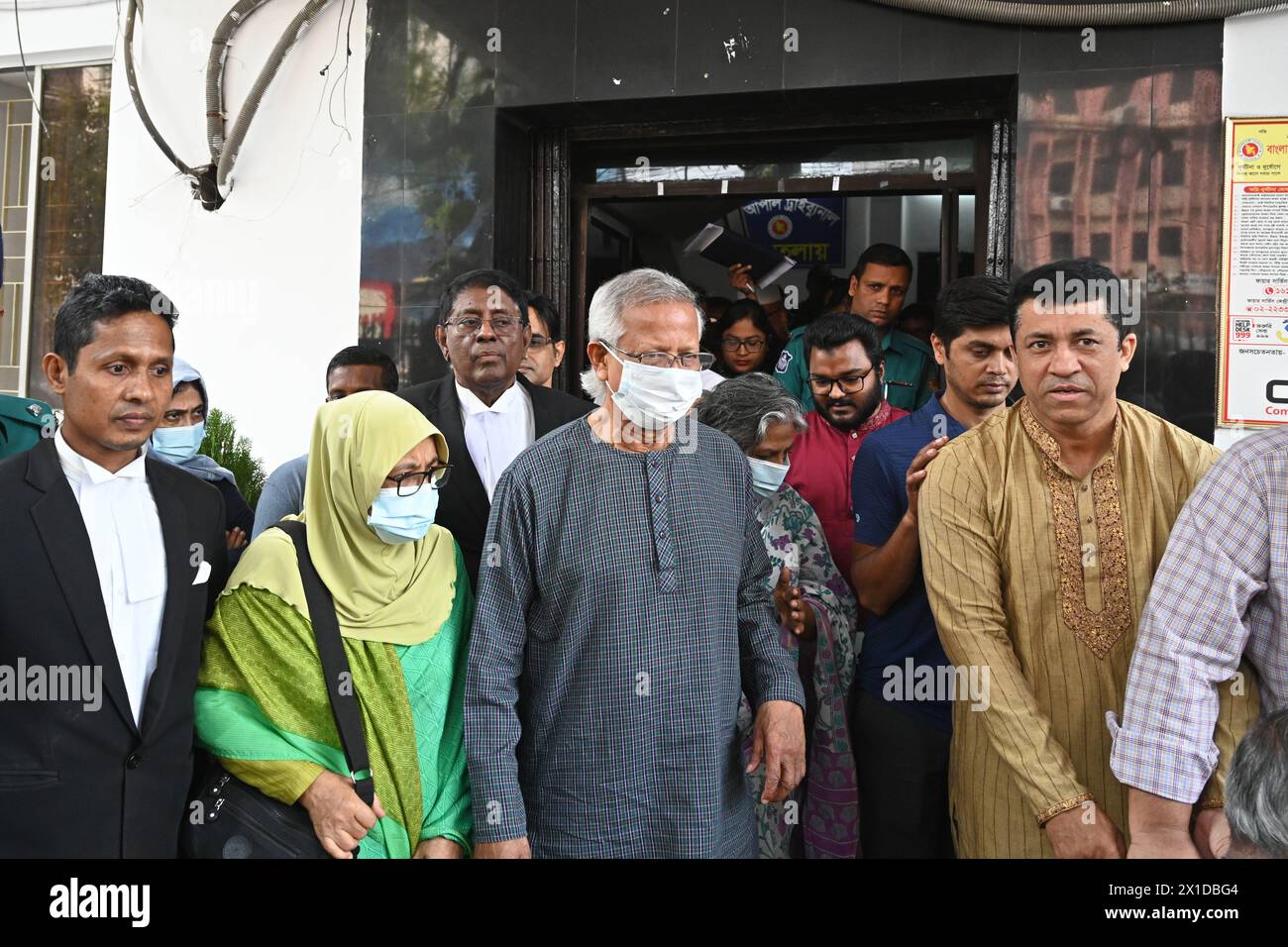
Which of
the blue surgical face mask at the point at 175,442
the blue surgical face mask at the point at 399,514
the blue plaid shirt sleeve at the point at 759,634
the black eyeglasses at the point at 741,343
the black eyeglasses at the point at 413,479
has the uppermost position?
the black eyeglasses at the point at 741,343

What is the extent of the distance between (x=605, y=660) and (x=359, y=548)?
1.90ft

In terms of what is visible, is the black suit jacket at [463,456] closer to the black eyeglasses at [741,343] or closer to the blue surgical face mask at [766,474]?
the blue surgical face mask at [766,474]

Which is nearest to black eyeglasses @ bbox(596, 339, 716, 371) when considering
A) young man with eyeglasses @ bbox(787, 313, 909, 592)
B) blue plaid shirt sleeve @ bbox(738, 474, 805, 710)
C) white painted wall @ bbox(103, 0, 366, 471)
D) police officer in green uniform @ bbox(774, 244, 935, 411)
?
blue plaid shirt sleeve @ bbox(738, 474, 805, 710)

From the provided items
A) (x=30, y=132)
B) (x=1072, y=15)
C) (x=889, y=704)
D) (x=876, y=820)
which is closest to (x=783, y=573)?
(x=889, y=704)

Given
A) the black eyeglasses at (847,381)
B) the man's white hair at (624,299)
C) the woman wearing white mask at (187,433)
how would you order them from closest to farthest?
the man's white hair at (624,299) → the black eyeglasses at (847,381) → the woman wearing white mask at (187,433)

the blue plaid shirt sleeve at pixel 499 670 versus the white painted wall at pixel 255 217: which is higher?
the white painted wall at pixel 255 217

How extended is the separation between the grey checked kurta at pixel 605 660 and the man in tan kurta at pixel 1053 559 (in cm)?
Result: 53

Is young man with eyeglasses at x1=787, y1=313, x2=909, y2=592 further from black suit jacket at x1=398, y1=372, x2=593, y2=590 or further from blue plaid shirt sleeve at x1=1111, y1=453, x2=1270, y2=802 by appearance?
blue plaid shirt sleeve at x1=1111, y1=453, x2=1270, y2=802

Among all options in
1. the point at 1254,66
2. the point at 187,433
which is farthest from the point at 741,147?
the point at 187,433

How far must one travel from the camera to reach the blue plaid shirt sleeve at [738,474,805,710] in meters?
2.37

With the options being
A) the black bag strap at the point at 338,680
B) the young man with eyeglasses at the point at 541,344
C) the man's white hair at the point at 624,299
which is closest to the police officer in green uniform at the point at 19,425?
the black bag strap at the point at 338,680

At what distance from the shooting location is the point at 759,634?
2414 mm

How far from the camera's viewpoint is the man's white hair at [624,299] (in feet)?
7.68

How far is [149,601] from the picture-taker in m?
2.17
